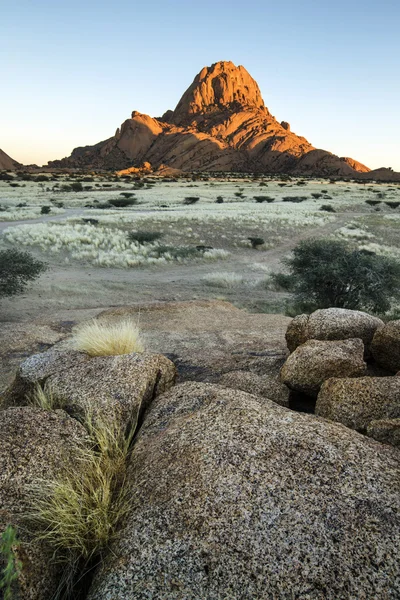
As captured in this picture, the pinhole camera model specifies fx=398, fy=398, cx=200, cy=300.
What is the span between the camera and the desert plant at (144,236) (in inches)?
1031

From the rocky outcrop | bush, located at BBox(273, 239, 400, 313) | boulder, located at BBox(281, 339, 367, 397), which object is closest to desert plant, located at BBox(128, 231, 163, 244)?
bush, located at BBox(273, 239, 400, 313)

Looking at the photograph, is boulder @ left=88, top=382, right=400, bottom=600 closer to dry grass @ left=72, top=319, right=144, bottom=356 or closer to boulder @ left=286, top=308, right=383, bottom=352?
dry grass @ left=72, top=319, right=144, bottom=356

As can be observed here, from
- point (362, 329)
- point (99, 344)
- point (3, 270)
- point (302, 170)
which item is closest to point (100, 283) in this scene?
point (3, 270)

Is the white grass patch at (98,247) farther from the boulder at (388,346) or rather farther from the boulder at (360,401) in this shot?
the boulder at (360,401)

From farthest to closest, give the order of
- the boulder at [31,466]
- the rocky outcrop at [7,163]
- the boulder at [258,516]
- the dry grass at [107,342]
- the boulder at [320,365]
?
the rocky outcrop at [7,163]
the dry grass at [107,342]
the boulder at [320,365]
the boulder at [31,466]
the boulder at [258,516]

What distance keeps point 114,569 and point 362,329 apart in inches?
176

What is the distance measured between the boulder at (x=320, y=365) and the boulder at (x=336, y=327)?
800 mm

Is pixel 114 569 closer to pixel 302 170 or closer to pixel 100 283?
pixel 100 283

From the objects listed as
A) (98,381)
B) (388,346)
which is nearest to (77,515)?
(98,381)

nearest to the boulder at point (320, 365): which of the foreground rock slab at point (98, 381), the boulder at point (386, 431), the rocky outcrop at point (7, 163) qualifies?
the boulder at point (386, 431)

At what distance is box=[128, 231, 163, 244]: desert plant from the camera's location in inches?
1031

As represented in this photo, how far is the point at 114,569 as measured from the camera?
88.8 inches

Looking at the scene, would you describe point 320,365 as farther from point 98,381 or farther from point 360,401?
point 98,381

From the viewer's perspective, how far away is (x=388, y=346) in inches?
196
